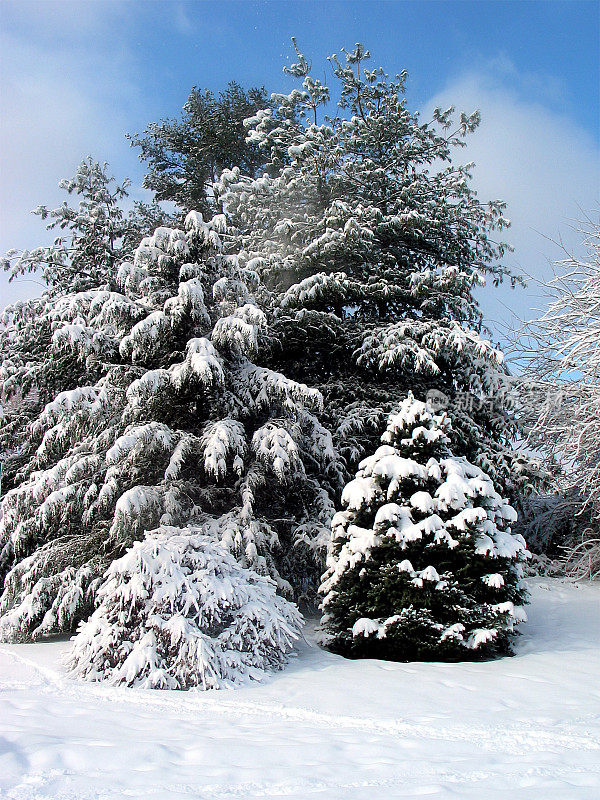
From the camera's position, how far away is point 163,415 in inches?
378

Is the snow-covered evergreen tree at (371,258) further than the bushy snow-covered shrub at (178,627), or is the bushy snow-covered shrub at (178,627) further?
the snow-covered evergreen tree at (371,258)

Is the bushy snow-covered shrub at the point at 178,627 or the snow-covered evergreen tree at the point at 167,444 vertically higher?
the snow-covered evergreen tree at the point at 167,444

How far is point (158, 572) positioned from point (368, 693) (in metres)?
2.45

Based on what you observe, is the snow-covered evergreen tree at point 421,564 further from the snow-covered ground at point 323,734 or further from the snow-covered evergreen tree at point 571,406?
the snow-covered evergreen tree at point 571,406

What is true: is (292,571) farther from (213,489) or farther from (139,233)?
(139,233)

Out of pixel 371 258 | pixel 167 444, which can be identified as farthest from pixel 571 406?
pixel 167 444

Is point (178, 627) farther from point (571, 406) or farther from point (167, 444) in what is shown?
point (571, 406)

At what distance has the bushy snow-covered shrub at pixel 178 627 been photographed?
233 inches

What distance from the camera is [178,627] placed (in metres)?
5.97

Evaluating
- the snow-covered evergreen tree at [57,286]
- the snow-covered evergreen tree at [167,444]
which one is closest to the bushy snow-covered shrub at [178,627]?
the snow-covered evergreen tree at [167,444]

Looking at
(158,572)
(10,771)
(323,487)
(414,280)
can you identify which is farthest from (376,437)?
(10,771)

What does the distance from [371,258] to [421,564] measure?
8615 mm

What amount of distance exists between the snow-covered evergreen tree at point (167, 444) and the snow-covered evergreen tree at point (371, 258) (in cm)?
A: 175

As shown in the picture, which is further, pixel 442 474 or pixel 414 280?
pixel 414 280
